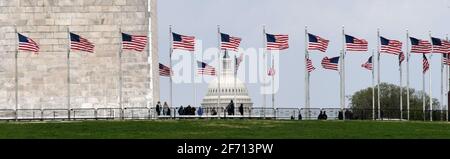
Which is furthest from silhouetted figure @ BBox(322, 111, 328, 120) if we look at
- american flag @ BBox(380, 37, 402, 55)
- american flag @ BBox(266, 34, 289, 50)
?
american flag @ BBox(380, 37, 402, 55)

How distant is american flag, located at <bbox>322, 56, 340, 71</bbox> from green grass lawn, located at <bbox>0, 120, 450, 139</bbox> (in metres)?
11.9

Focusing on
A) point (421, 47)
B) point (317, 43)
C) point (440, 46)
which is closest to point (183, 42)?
point (317, 43)

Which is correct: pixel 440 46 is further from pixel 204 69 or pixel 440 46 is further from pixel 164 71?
pixel 164 71

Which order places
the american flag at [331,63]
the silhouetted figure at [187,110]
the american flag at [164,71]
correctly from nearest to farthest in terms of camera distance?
the american flag at [331,63], the silhouetted figure at [187,110], the american flag at [164,71]

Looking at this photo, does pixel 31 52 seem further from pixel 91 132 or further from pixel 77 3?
pixel 91 132

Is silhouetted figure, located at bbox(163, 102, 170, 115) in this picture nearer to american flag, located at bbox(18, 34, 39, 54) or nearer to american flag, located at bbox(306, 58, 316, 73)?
american flag, located at bbox(18, 34, 39, 54)

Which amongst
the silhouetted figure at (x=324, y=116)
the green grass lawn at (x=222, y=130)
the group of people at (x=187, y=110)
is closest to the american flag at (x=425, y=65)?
the silhouetted figure at (x=324, y=116)

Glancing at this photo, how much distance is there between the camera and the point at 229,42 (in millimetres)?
94625

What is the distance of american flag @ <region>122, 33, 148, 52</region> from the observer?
9262 centimetres

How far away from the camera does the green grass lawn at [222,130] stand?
71.4 meters

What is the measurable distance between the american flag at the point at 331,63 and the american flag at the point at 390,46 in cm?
298

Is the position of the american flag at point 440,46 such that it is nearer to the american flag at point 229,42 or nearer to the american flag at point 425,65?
the american flag at point 425,65

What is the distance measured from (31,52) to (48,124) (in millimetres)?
18084
